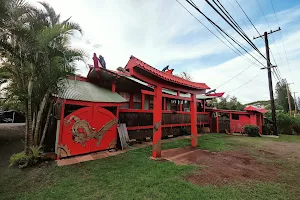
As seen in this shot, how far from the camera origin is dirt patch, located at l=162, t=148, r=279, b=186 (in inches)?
158

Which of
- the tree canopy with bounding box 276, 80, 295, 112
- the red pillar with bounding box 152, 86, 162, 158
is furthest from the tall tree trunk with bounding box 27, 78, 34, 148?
the tree canopy with bounding box 276, 80, 295, 112

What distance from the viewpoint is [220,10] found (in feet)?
15.3

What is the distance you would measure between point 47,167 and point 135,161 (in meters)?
2.77

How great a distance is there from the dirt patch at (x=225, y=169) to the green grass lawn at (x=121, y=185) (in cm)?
31

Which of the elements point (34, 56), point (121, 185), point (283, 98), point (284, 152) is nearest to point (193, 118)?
point (284, 152)

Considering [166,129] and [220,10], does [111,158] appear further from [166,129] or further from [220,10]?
[220,10]

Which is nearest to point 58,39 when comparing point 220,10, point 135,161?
point 135,161

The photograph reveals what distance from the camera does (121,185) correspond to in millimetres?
3600

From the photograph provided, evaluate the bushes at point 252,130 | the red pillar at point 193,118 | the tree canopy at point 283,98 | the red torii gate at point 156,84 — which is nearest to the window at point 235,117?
the bushes at point 252,130

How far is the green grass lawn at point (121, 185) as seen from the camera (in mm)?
3174

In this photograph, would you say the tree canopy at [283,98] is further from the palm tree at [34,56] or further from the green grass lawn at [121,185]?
the palm tree at [34,56]

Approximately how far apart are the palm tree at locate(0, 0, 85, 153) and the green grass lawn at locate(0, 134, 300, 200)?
5.65 feet

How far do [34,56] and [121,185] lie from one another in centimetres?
478

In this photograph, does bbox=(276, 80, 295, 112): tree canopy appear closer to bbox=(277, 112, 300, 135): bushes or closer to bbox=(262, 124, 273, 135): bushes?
bbox=(277, 112, 300, 135): bushes
